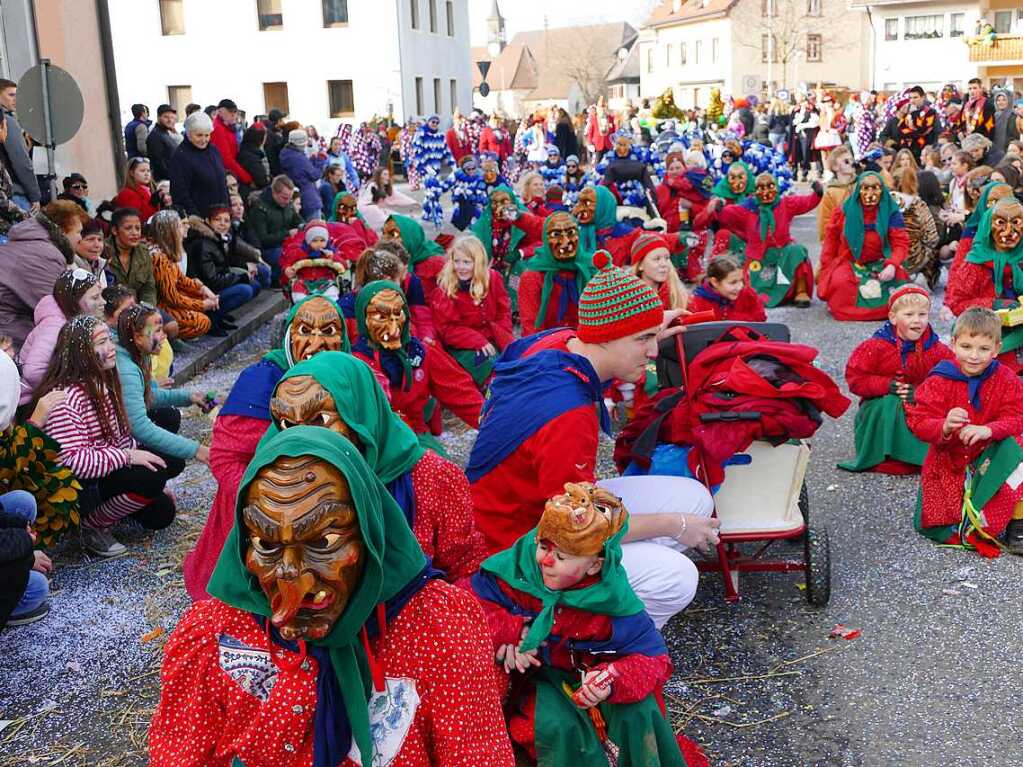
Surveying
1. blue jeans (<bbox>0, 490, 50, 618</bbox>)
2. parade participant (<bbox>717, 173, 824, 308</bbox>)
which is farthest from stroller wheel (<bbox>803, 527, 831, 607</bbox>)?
parade participant (<bbox>717, 173, 824, 308</bbox>)

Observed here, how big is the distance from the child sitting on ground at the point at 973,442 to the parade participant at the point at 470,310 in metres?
3.42

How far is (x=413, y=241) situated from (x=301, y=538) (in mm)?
7447

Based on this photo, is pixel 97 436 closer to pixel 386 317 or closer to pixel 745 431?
pixel 386 317

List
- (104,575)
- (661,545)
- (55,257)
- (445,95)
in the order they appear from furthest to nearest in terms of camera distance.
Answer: (445,95) < (55,257) < (104,575) < (661,545)

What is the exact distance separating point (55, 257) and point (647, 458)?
5203 mm

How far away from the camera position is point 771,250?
Result: 12.1 m

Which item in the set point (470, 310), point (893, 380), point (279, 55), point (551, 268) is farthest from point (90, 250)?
point (279, 55)

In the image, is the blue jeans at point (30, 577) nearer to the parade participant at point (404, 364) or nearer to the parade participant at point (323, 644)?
the parade participant at point (404, 364)

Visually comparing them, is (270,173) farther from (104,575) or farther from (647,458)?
(647,458)

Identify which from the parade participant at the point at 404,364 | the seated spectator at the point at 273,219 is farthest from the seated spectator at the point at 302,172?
the parade participant at the point at 404,364

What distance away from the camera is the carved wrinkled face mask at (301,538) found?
217 centimetres

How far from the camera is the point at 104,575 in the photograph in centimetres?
561

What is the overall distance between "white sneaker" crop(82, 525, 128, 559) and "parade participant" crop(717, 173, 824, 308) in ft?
25.7

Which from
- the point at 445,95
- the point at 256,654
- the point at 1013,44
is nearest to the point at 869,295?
the point at 256,654
